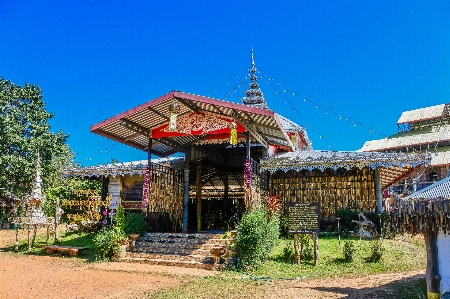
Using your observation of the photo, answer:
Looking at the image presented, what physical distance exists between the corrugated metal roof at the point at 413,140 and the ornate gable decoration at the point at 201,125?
3284 centimetres

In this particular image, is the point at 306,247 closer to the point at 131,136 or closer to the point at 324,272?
the point at 324,272

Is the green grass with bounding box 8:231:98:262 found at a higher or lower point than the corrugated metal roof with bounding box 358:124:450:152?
lower

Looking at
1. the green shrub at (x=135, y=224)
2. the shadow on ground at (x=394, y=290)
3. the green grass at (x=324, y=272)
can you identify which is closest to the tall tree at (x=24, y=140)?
the green shrub at (x=135, y=224)

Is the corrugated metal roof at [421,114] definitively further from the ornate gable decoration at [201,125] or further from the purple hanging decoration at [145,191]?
the purple hanging decoration at [145,191]

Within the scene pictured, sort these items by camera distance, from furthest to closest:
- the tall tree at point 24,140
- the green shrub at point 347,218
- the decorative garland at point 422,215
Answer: the tall tree at point 24,140
the green shrub at point 347,218
the decorative garland at point 422,215

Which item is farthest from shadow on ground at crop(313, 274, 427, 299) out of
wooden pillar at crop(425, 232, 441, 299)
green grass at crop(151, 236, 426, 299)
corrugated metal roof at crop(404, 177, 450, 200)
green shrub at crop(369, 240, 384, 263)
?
green shrub at crop(369, 240, 384, 263)

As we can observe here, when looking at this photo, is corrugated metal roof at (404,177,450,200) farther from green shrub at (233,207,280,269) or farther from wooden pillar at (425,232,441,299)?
green shrub at (233,207,280,269)

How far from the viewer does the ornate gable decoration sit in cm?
1415

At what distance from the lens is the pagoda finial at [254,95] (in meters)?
28.1

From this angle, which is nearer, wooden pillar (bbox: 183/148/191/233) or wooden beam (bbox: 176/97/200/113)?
wooden beam (bbox: 176/97/200/113)

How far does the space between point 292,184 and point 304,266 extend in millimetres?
7045

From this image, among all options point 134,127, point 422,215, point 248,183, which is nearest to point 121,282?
point 248,183

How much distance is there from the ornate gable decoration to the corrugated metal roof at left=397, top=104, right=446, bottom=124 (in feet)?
121

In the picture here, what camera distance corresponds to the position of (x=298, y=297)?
7910 millimetres
